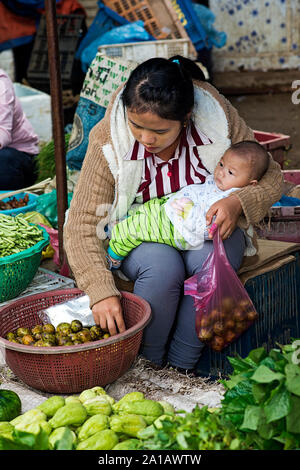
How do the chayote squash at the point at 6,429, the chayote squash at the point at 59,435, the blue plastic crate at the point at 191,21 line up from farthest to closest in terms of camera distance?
the blue plastic crate at the point at 191,21
the chayote squash at the point at 6,429
the chayote squash at the point at 59,435

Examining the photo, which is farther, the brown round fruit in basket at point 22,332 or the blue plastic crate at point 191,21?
the blue plastic crate at point 191,21

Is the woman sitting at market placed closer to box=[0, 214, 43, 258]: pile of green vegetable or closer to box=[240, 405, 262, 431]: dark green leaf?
box=[0, 214, 43, 258]: pile of green vegetable

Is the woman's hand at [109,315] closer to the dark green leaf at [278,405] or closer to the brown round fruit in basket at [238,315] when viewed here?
the brown round fruit in basket at [238,315]

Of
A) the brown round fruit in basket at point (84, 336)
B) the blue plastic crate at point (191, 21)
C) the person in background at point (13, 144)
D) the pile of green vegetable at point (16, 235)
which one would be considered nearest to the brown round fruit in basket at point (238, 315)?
the brown round fruit in basket at point (84, 336)

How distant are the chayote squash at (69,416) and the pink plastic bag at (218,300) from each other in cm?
69

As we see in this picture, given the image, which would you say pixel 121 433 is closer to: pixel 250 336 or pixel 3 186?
pixel 250 336

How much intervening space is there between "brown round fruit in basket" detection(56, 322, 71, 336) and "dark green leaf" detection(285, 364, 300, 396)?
1034mm

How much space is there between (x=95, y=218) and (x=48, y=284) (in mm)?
542

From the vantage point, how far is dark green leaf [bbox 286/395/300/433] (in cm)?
146

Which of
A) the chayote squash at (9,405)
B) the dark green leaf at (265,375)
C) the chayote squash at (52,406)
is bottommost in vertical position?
the chayote squash at (9,405)

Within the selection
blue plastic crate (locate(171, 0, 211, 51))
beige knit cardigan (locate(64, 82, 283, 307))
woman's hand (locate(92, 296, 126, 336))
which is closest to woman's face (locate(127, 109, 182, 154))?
beige knit cardigan (locate(64, 82, 283, 307))

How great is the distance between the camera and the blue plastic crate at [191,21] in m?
6.32

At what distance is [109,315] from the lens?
7.65 ft

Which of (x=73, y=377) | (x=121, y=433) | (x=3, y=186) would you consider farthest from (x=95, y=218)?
(x=3, y=186)
